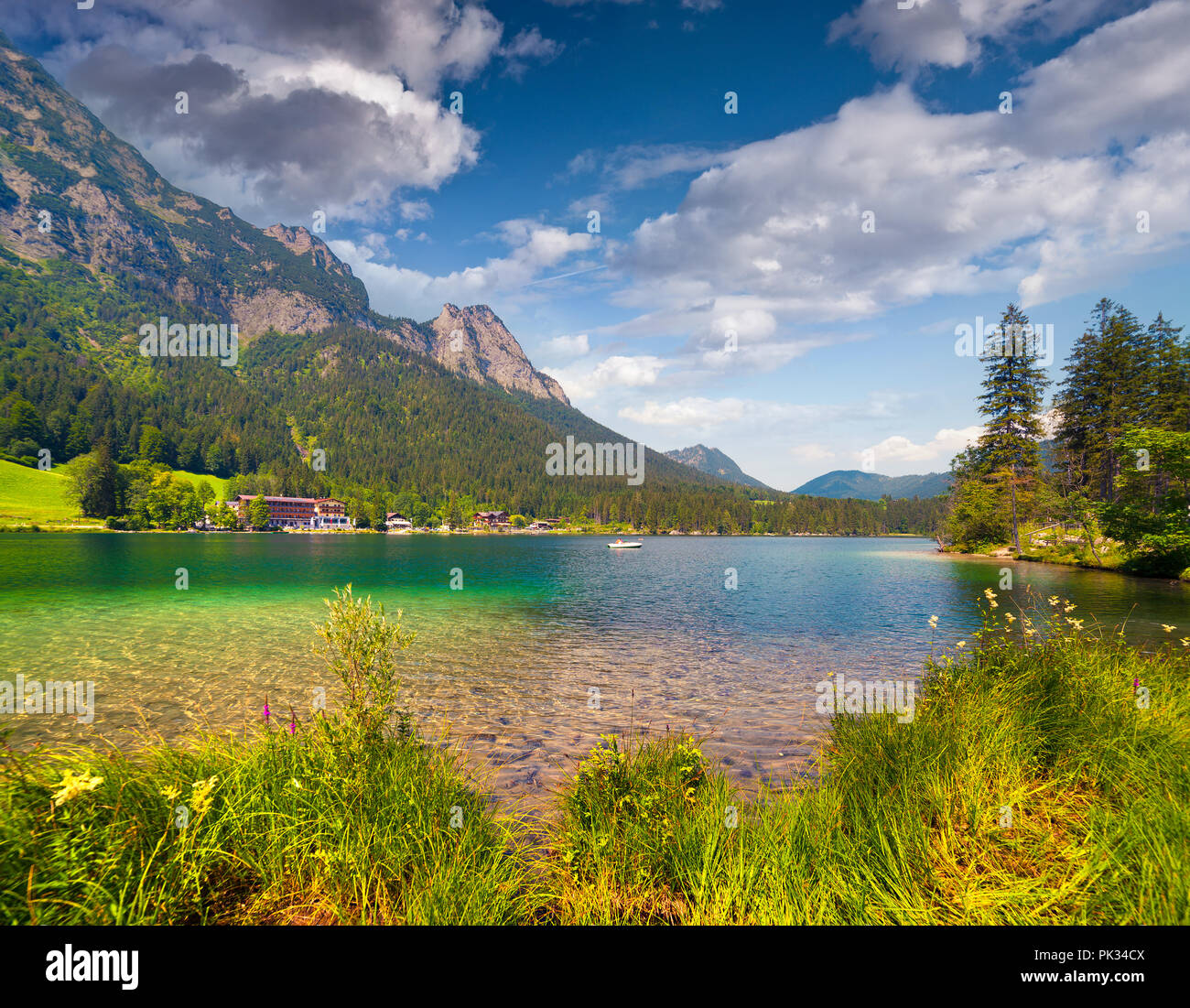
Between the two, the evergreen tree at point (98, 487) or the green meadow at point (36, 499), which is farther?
the evergreen tree at point (98, 487)

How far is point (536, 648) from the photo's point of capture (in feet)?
65.2

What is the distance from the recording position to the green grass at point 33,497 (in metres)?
113

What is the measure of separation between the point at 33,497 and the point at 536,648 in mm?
172593

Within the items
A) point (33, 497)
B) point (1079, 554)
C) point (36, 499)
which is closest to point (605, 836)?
point (1079, 554)

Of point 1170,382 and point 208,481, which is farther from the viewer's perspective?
point 208,481

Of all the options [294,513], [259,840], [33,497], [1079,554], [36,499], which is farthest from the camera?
[294,513]

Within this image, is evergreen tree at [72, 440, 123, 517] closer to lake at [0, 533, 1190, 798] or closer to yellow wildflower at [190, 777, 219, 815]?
lake at [0, 533, 1190, 798]

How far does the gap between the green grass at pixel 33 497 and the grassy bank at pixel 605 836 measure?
153 metres

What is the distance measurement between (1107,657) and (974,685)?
9.57 feet

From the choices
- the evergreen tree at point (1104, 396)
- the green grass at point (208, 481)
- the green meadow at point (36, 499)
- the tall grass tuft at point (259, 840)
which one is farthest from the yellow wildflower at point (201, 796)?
the green grass at point (208, 481)

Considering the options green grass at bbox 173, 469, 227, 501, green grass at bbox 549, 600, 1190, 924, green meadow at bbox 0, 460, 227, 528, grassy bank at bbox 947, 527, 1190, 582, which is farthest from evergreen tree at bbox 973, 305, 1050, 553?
green grass at bbox 173, 469, 227, 501

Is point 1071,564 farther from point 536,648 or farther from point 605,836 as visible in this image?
point 605,836

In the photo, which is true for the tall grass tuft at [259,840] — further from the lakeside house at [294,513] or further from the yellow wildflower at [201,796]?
the lakeside house at [294,513]
